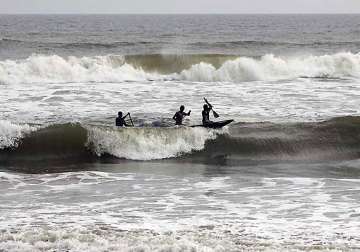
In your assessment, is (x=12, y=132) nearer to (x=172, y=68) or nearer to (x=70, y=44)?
(x=172, y=68)

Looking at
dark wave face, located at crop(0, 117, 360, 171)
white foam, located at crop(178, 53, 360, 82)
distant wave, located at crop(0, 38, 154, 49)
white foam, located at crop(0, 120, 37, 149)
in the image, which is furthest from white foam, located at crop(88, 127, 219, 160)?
distant wave, located at crop(0, 38, 154, 49)

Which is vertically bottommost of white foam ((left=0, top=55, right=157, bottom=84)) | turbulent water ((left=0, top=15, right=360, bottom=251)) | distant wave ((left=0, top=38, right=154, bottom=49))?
turbulent water ((left=0, top=15, right=360, bottom=251))

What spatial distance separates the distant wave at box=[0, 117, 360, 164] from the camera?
1867 centimetres

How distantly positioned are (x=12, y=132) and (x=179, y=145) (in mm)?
4770

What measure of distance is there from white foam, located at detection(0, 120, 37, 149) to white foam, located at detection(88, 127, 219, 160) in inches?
73.2

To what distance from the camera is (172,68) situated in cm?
4006

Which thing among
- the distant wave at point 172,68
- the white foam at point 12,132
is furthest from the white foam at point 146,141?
the distant wave at point 172,68

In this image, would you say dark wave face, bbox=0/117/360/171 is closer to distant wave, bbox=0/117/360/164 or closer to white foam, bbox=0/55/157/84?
distant wave, bbox=0/117/360/164

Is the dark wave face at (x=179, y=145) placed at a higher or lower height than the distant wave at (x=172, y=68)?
lower

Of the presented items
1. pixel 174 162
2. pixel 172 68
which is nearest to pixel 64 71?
pixel 172 68

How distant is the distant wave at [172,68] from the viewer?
1407 inches

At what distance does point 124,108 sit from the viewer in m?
24.7

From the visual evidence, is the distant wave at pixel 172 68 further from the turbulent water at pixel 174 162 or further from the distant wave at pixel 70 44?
the distant wave at pixel 70 44

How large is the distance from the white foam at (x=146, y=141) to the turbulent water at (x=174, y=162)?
0.03m
